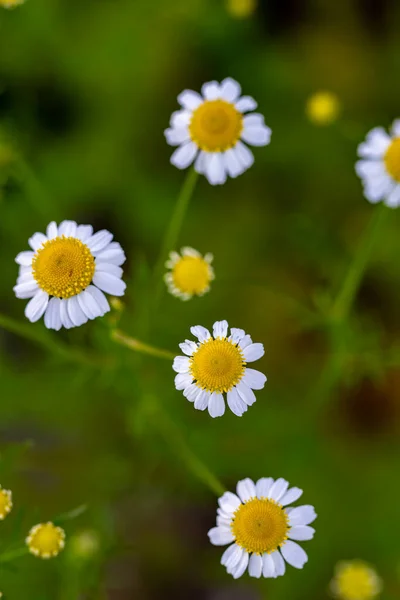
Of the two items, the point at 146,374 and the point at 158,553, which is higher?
the point at 146,374

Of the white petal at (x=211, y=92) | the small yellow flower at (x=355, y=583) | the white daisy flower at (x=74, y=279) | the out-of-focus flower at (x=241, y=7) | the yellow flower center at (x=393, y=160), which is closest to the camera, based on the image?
the white daisy flower at (x=74, y=279)

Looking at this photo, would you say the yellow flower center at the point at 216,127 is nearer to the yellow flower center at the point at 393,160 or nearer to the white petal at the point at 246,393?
the yellow flower center at the point at 393,160

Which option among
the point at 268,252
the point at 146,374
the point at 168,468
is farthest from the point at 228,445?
the point at 268,252

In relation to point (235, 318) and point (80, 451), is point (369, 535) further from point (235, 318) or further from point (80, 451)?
point (80, 451)

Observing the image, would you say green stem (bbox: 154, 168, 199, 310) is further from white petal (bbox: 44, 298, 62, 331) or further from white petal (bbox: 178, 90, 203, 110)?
white petal (bbox: 44, 298, 62, 331)

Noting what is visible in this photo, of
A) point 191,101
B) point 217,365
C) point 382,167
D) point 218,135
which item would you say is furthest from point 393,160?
point 217,365

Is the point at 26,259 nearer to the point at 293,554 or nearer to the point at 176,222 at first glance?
the point at 176,222

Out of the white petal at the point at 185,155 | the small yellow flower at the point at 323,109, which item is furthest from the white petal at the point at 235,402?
the small yellow flower at the point at 323,109
